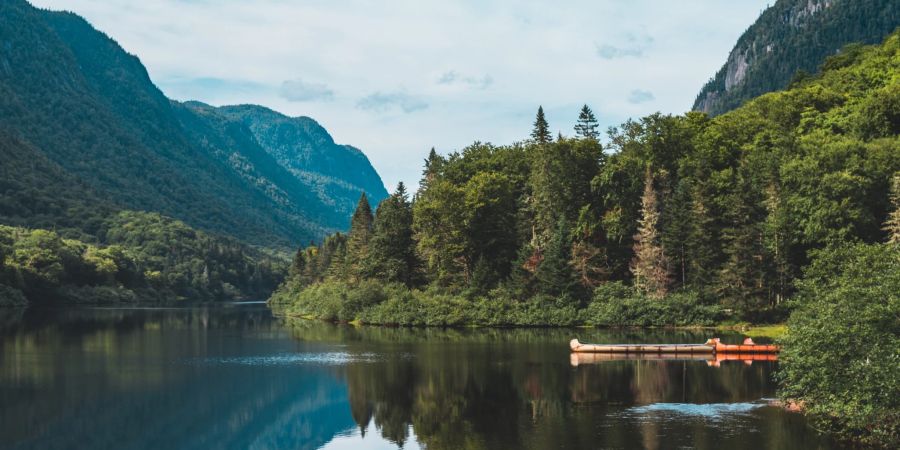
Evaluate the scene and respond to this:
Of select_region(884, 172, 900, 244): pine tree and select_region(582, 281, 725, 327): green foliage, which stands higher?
select_region(884, 172, 900, 244): pine tree

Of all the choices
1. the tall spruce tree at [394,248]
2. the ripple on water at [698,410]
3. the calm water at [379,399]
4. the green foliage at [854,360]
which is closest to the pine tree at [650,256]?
the calm water at [379,399]

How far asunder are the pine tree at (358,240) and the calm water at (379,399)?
4914 centimetres

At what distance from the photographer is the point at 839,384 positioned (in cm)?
3020

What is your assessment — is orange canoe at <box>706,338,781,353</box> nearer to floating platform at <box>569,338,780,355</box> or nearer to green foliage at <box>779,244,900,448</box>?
floating platform at <box>569,338,780,355</box>

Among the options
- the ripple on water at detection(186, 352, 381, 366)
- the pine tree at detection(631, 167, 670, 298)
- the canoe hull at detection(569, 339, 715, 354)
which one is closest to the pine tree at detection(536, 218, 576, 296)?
the pine tree at detection(631, 167, 670, 298)

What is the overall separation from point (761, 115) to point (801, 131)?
1147 cm

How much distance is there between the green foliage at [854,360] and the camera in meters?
28.4

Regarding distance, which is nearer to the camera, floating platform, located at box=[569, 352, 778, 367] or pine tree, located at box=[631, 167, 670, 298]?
floating platform, located at box=[569, 352, 778, 367]

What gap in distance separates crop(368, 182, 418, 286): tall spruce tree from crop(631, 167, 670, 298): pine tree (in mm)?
33214

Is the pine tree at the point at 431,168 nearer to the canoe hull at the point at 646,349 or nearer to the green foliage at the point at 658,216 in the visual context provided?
the green foliage at the point at 658,216

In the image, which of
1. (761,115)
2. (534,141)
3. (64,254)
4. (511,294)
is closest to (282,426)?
(511,294)

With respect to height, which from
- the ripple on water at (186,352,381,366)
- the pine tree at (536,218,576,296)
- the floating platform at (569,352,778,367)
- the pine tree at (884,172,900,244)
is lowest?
the floating platform at (569,352,778,367)

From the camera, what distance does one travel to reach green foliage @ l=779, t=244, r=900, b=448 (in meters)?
28.4

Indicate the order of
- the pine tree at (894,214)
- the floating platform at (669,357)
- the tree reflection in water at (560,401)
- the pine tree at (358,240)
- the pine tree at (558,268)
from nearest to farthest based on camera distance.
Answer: the tree reflection in water at (560,401)
the floating platform at (669,357)
the pine tree at (894,214)
the pine tree at (558,268)
the pine tree at (358,240)
